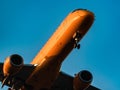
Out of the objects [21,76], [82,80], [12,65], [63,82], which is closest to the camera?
[12,65]

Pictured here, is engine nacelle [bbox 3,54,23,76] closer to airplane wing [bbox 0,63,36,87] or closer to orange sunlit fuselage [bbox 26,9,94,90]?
airplane wing [bbox 0,63,36,87]

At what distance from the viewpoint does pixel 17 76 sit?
38219mm

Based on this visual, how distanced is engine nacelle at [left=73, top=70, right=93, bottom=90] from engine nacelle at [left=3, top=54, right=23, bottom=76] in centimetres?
493

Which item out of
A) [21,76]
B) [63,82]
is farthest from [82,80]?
[21,76]

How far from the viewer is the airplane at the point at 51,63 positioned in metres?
35.7

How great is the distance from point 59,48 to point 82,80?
11.8 feet

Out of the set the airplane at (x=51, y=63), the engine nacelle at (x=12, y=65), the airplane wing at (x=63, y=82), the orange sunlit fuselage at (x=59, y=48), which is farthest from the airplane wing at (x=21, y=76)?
the airplane wing at (x=63, y=82)

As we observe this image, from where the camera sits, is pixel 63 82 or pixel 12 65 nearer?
pixel 12 65

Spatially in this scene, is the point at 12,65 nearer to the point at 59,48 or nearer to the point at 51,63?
the point at 51,63

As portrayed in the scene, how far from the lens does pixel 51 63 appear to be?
119 feet

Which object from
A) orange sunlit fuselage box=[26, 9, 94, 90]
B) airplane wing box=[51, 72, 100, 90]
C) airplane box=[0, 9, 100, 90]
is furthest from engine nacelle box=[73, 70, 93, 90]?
orange sunlit fuselage box=[26, 9, 94, 90]

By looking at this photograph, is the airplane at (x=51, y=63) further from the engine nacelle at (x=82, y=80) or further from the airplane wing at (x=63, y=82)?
the airplane wing at (x=63, y=82)

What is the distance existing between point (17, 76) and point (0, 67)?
1.48 m

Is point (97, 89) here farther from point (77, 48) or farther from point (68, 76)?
point (77, 48)
